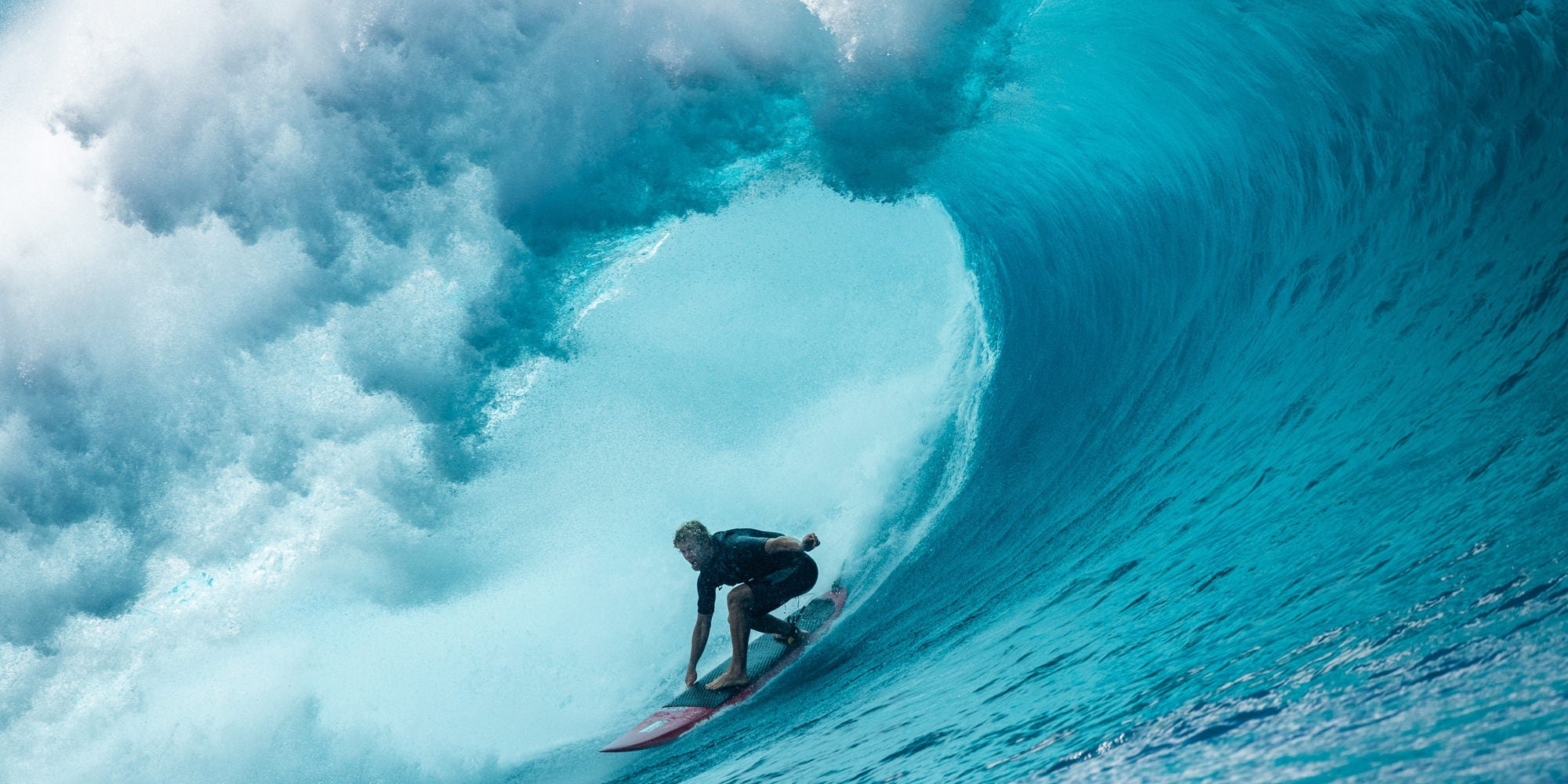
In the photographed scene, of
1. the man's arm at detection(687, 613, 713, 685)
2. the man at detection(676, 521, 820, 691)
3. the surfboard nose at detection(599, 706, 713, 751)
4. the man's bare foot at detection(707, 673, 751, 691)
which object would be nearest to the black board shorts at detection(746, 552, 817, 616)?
the man at detection(676, 521, 820, 691)

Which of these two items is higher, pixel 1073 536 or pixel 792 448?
pixel 792 448

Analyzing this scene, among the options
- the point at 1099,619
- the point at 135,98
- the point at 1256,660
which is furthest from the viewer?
the point at 135,98

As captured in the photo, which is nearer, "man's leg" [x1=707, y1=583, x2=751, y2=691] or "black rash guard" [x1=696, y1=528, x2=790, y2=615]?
"black rash guard" [x1=696, y1=528, x2=790, y2=615]

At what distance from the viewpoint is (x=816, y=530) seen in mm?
7355

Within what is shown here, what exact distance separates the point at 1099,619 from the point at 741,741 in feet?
6.42

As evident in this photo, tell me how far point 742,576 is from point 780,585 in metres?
0.29

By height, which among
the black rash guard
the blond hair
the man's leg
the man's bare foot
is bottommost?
the man's bare foot

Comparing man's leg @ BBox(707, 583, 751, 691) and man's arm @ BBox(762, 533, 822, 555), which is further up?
man's arm @ BBox(762, 533, 822, 555)

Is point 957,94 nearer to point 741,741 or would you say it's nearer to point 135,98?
point 741,741

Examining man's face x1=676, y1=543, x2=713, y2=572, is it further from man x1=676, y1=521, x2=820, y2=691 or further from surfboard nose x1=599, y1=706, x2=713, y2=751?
surfboard nose x1=599, y1=706, x2=713, y2=751

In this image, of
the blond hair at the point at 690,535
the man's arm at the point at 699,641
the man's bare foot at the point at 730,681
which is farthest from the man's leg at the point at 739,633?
the blond hair at the point at 690,535

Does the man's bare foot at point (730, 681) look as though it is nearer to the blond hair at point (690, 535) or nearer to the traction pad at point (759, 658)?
the traction pad at point (759, 658)

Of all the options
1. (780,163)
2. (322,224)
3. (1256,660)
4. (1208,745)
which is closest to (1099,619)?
(1256,660)

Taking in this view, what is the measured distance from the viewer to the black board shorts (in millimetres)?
5156
